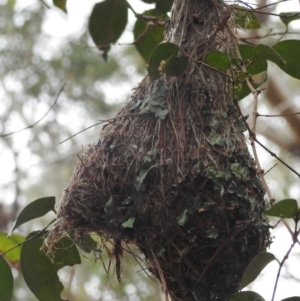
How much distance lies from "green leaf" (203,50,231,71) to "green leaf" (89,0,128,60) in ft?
1.84

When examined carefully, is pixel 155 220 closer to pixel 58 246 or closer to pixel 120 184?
pixel 120 184

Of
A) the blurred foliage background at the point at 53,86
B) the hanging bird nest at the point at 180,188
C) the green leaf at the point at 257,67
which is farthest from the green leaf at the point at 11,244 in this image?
the blurred foliage background at the point at 53,86

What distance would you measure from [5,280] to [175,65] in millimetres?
654

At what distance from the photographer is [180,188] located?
44.8 inches

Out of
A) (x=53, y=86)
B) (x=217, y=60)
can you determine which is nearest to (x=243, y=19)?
(x=217, y=60)

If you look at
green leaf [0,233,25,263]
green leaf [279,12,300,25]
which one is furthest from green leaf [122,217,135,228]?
green leaf [279,12,300,25]

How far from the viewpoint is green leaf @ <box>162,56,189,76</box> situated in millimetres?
1182

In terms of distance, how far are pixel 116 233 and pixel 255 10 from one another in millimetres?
636

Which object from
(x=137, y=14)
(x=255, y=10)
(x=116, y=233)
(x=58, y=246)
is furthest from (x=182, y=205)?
(x=137, y=14)

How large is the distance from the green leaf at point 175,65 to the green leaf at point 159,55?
0.6 inches

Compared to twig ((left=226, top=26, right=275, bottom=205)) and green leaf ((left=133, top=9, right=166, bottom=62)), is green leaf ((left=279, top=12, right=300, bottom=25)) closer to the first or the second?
twig ((left=226, top=26, right=275, bottom=205))

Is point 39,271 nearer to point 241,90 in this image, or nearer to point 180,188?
point 180,188

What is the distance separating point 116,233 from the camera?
3.96 feet

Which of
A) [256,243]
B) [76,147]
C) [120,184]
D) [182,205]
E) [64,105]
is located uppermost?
[64,105]
